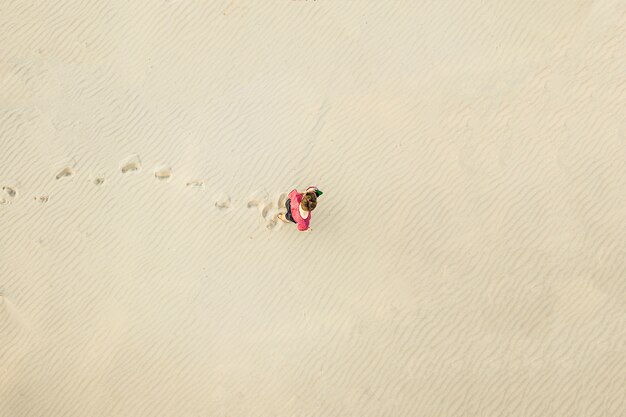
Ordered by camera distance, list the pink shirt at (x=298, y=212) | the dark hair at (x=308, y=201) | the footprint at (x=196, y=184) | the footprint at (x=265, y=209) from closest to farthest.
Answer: the dark hair at (x=308, y=201), the pink shirt at (x=298, y=212), the footprint at (x=265, y=209), the footprint at (x=196, y=184)

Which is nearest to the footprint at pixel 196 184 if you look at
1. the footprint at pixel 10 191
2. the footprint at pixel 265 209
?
the footprint at pixel 265 209

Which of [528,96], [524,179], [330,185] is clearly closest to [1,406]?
[330,185]

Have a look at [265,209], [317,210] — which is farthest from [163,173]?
[317,210]

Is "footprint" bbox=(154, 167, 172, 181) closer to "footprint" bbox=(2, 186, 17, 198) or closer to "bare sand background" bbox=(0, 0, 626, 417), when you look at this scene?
"bare sand background" bbox=(0, 0, 626, 417)

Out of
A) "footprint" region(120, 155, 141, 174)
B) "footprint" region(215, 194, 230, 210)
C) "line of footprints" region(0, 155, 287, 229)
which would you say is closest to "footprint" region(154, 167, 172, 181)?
"line of footprints" region(0, 155, 287, 229)

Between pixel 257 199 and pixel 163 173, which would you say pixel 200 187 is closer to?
pixel 163 173

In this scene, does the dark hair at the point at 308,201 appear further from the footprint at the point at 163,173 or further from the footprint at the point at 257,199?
the footprint at the point at 163,173
